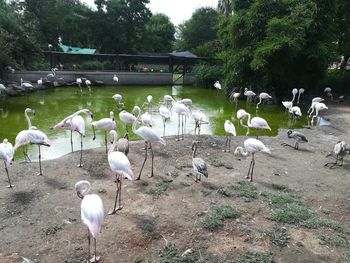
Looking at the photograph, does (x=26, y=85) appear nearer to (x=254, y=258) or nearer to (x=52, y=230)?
(x=52, y=230)

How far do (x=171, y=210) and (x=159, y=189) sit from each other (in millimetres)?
937

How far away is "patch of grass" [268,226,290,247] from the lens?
5.75m

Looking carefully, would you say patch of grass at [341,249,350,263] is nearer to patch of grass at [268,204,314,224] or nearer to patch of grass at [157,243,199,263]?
patch of grass at [268,204,314,224]

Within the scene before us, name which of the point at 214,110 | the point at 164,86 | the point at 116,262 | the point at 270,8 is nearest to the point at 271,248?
the point at 116,262

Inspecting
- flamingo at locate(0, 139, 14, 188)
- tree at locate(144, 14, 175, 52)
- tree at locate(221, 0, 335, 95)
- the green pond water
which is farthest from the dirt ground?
tree at locate(144, 14, 175, 52)

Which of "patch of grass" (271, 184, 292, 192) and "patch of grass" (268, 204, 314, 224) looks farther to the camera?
"patch of grass" (271, 184, 292, 192)

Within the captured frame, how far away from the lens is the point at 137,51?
4259cm

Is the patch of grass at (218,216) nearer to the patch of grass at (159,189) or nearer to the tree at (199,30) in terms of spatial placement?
the patch of grass at (159,189)

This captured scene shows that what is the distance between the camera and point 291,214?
6.57 metres

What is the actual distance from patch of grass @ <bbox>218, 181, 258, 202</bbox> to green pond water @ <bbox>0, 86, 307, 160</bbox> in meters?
4.99

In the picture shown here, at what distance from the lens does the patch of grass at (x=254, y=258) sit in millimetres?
5262

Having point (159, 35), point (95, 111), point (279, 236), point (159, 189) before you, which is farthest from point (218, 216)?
point (159, 35)

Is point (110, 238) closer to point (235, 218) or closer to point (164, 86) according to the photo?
point (235, 218)

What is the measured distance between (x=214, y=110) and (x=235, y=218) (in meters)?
13.5
